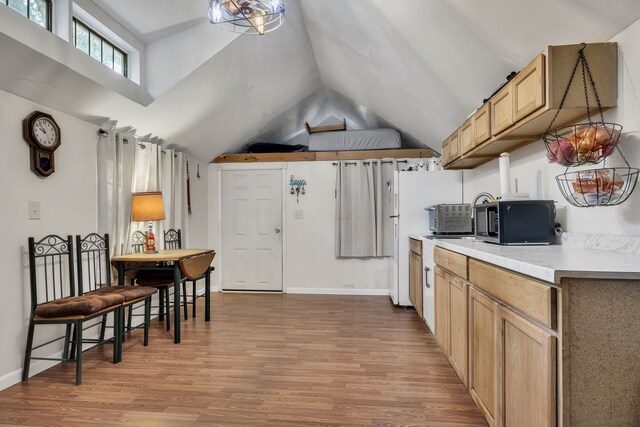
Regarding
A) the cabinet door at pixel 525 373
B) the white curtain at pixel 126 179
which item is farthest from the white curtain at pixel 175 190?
the cabinet door at pixel 525 373

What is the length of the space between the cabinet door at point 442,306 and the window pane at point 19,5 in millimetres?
3107

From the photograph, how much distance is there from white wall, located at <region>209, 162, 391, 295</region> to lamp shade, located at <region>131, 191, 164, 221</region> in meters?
2.16

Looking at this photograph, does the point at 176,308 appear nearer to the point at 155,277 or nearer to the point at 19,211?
the point at 155,277

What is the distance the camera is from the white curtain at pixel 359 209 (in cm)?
527

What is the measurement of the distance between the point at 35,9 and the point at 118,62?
32.3 inches

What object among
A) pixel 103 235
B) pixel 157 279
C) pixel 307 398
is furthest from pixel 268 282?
pixel 307 398

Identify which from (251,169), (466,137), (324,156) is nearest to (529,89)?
(466,137)

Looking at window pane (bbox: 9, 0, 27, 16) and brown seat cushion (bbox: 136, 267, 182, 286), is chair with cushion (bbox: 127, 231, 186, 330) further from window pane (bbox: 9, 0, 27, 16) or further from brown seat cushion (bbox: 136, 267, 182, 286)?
window pane (bbox: 9, 0, 27, 16)

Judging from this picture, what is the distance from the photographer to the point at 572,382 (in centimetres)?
113

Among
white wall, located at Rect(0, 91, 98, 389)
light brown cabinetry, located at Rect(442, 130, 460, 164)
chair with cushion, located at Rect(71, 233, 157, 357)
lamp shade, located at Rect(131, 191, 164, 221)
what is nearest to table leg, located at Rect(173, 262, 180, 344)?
chair with cushion, located at Rect(71, 233, 157, 357)

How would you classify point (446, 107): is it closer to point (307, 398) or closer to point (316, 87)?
point (316, 87)

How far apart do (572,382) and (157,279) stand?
132 inches

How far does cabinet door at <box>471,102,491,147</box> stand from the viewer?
8.29 ft

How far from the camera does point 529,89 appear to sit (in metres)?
1.90
